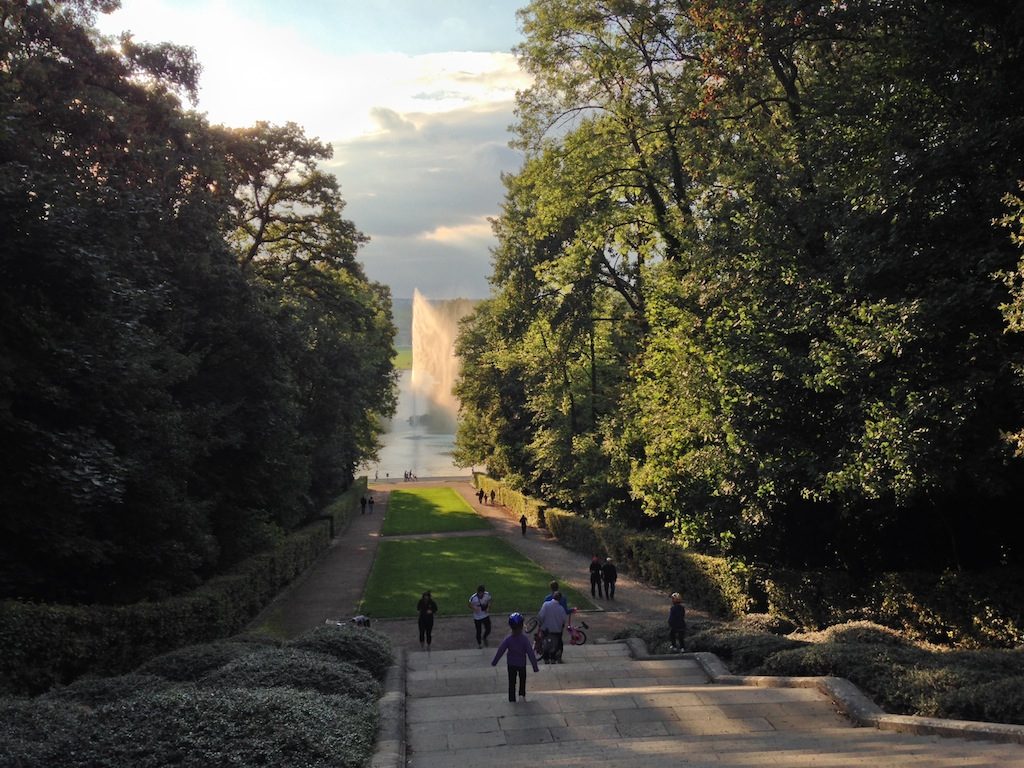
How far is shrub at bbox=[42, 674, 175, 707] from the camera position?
10.1 m

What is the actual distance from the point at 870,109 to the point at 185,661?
15396 millimetres

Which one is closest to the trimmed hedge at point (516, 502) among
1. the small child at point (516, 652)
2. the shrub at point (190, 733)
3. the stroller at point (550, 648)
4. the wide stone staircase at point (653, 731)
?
the stroller at point (550, 648)

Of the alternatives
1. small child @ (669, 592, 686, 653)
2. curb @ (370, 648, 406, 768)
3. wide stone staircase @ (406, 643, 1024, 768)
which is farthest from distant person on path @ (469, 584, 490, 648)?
curb @ (370, 648, 406, 768)

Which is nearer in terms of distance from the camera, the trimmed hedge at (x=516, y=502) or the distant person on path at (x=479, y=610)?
the distant person on path at (x=479, y=610)

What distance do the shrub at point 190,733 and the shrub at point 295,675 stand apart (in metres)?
1.76

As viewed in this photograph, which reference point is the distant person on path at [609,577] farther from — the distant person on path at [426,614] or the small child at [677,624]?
the small child at [677,624]

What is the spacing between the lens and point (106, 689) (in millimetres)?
10484

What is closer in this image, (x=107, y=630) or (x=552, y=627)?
(x=107, y=630)

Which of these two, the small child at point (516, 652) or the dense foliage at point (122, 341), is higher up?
the dense foliage at point (122, 341)

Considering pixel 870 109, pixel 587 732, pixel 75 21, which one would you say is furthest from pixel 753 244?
pixel 75 21

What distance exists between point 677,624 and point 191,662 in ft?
29.2

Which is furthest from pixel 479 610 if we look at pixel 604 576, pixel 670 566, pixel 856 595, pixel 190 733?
pixel 190 733

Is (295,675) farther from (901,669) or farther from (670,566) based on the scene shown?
(670,566)

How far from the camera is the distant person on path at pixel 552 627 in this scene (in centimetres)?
1540
